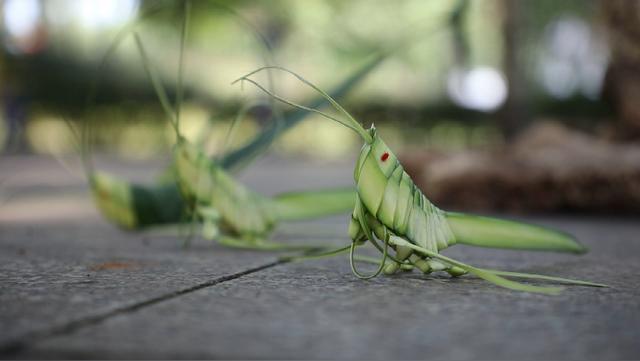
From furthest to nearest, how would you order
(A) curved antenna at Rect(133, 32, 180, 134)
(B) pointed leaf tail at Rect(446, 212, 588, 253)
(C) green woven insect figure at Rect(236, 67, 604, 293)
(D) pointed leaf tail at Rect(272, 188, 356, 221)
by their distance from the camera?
(D) pointed leaf tail at Rect(272, 188, 356, 221)
(A) curved antenna at Rect(133, 32, 180, 134)
(B) pointed leaf tail at Rect(446, 212, 588, 253)
(C) green woven insect figure at Rect(236, 67, 604, 293)

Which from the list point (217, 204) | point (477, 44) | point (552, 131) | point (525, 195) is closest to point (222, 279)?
point (217, 204)

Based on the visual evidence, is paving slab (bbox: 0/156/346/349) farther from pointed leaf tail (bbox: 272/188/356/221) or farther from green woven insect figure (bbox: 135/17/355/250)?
pointed leaf tail (bbox: 272/188/356/221)

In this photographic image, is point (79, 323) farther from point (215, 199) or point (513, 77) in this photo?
point (513, 77)

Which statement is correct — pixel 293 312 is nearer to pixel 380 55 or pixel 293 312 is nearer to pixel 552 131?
pixel 380 55

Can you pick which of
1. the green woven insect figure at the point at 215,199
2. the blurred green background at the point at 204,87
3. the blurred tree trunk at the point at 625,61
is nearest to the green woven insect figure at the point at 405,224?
the green woven insect figure at the point at 215,199

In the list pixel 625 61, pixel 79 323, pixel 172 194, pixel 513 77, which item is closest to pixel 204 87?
pixel 513 77

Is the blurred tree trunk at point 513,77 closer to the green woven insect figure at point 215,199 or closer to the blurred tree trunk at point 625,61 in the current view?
the blurred tree trunk at point 625,61

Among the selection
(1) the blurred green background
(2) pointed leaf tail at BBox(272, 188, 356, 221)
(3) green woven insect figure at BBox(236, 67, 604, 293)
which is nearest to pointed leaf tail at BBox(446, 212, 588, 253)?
(3) green woven insect figure at BBox(236, 67, 604, 293)
